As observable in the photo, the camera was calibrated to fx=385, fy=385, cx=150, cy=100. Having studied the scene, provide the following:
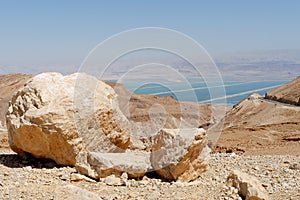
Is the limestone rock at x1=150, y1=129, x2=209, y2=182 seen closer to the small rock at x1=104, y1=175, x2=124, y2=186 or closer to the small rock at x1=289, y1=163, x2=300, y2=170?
the small rock at x1=104, y1=175, x2=124, y2=186

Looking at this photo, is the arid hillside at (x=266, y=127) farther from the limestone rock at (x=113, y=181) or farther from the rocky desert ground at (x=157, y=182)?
the limestone rock at (x=113, y=181)

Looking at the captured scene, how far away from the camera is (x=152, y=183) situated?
7676 mm

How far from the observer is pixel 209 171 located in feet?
28.3

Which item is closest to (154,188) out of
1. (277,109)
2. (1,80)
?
(277,109)

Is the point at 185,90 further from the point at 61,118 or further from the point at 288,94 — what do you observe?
the point at 61,118

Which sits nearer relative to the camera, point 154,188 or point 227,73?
point 154,188

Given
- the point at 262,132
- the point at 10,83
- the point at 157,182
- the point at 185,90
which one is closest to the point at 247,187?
the point at 157,182

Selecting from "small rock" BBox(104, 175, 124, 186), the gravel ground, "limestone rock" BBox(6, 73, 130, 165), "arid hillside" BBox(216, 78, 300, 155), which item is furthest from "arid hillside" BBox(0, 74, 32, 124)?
"small rock" BBox(104, 175, 124, 186)

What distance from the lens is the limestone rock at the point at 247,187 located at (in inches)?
269

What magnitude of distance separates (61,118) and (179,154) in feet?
9.62

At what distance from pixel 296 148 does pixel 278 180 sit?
599cm

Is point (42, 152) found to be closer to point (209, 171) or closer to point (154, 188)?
point (154, 188)

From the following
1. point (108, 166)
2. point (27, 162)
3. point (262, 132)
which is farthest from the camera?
point (262, 132)

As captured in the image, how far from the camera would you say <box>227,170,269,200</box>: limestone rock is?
6832 mm
